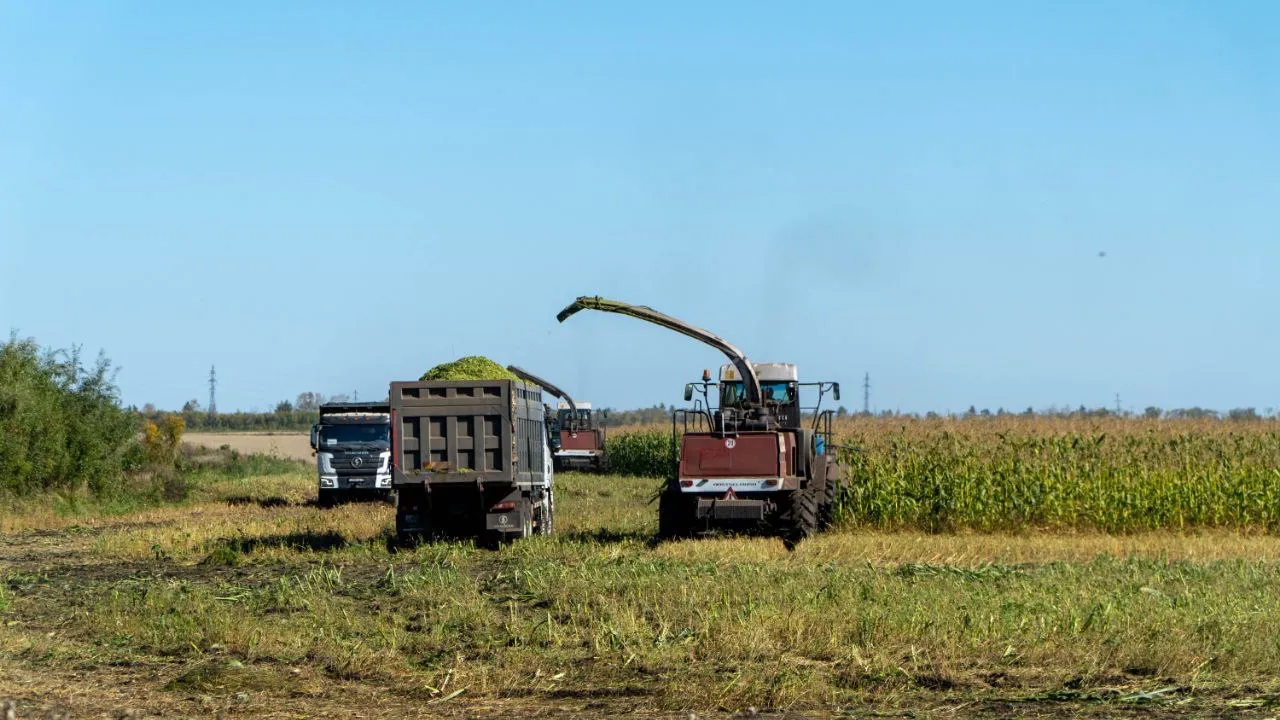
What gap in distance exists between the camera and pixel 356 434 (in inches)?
1297

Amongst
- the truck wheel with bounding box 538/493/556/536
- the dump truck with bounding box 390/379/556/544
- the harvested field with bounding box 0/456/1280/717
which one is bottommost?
the harvested field with bounding box 0/456/1280/717

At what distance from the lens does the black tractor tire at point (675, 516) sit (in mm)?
21125

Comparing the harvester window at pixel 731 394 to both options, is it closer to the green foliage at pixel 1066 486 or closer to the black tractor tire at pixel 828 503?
the black tractor tire at pixel 828 503

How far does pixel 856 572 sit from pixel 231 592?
7123mm

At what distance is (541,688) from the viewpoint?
10742 mm

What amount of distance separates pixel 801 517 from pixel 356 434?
15.3 m

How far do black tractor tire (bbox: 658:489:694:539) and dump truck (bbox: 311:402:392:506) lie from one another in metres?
12.7

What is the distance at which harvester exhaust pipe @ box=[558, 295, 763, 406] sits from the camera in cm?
2191

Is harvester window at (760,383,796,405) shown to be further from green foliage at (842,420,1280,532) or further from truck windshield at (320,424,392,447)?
truck windshield at (320,424,392,447)

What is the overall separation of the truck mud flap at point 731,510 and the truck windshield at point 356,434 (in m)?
14.3

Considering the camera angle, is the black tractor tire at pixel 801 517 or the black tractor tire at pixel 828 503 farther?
the black tractor tire at pixel 828 503

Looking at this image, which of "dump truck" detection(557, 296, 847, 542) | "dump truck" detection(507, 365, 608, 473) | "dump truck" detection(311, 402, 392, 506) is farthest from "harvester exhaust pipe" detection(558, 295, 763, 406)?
"dump truck" detection(507, 365, 608, 473)

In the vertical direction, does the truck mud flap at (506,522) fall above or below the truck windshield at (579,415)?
below

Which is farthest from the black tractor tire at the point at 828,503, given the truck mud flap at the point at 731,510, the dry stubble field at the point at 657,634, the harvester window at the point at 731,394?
the dry stubble field at the point at 657,634
